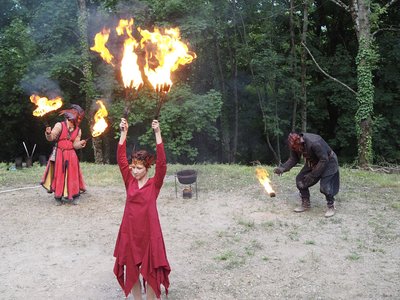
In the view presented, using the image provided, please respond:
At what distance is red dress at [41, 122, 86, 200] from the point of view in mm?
8203

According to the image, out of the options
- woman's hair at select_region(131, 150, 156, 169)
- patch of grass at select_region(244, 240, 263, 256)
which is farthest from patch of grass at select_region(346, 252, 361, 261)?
woman's hair at select_region(131, 150, 156, 169)

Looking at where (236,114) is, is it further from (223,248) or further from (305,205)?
(223,248)

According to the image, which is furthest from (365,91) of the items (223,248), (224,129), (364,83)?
(223,248)

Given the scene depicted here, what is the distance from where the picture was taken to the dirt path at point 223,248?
189 inches

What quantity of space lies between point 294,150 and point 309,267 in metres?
2.54

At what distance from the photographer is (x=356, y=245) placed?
6.08 metres

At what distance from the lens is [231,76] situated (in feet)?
75.8

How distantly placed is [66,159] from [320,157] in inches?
186

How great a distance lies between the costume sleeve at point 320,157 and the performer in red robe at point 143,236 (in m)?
3.80

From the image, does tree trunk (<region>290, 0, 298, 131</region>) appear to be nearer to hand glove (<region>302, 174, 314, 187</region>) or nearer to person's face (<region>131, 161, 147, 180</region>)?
hand glove (<region>302, 174, 314, 187</region>)

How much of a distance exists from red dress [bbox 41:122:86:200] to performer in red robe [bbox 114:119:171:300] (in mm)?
4432

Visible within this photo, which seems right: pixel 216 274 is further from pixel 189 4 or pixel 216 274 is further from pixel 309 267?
pixel 189 4

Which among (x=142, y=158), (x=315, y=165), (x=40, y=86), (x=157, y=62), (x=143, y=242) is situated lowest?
(x=143, y=242)

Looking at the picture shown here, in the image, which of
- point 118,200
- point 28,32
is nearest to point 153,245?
point 118,200
